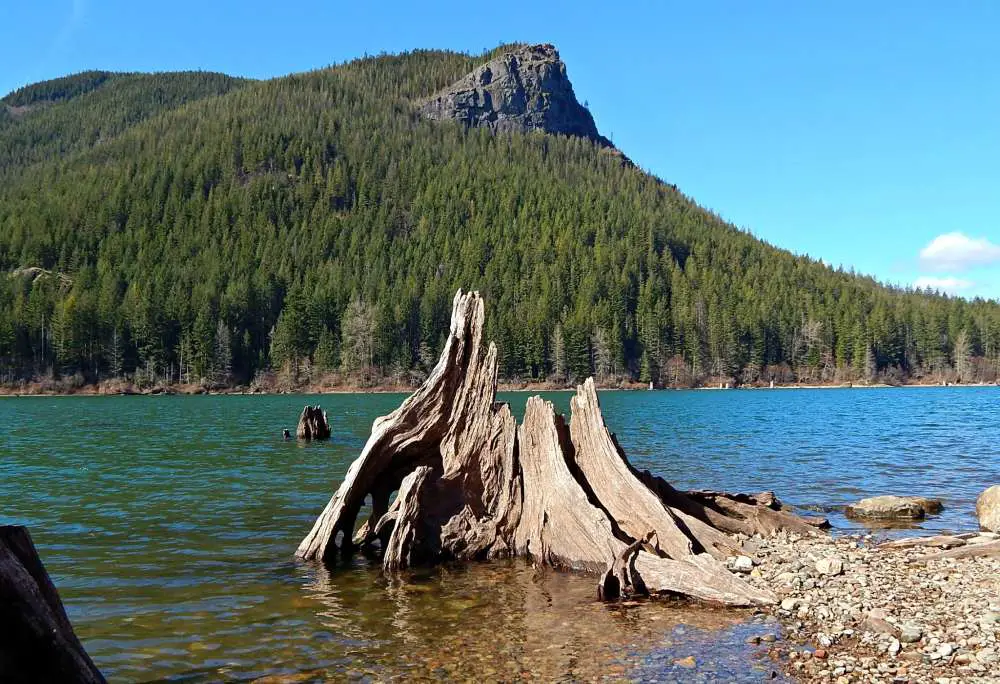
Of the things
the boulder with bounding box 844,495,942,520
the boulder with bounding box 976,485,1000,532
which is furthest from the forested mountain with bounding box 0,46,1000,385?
the boulder with bounding box 976,485,1000,532

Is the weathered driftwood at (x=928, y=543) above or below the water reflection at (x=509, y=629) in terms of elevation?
above

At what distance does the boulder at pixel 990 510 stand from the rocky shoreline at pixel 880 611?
8.97 ft

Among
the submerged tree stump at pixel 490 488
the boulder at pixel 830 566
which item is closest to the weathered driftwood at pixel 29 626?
the submerged tree stump at pixel 490 488

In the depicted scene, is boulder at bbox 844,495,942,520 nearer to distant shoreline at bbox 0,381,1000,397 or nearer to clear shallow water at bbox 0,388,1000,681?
clear shallow water at bbox 0,388,1000,681

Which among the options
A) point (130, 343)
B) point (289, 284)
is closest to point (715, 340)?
point (289, 284)

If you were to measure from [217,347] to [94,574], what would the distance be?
139 metres

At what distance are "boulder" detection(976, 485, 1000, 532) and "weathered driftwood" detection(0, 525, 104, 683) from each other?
19.9m

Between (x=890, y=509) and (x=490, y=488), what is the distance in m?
12.1

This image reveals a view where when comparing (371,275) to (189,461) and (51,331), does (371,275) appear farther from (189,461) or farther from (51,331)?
(189,461)

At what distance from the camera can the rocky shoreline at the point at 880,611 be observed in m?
9.28

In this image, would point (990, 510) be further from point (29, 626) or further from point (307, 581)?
point (29, 626)

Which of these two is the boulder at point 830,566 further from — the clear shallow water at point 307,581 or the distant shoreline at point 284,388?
the distant shoreline at point 284,388

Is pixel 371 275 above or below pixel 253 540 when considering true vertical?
above

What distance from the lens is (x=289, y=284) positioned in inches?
7131
